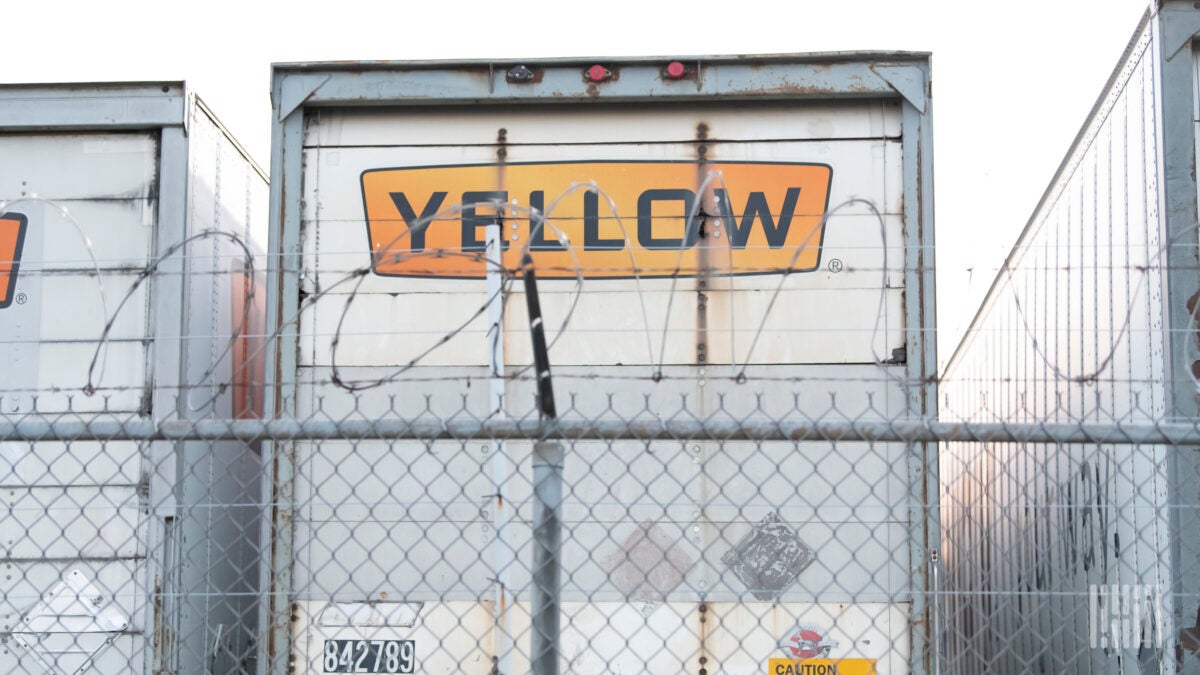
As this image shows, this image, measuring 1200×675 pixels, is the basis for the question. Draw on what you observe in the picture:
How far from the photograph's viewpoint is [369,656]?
4836 millimetres

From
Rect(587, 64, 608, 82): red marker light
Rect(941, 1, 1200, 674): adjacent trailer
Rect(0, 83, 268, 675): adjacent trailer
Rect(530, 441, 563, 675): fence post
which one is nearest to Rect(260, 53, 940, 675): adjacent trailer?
Rect(587, 64, 608, 82): red marker light

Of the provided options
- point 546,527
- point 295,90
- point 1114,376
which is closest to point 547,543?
point 546,527

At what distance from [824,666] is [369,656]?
5.87 ft

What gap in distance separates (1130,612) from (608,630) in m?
2.08

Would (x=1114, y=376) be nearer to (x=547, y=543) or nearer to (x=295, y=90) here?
(x=547, y=543)

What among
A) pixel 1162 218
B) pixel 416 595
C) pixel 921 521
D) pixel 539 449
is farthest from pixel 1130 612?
pixel 539 449

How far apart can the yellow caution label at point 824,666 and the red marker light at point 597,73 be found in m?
2.44

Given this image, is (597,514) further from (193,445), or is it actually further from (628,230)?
(193,445)

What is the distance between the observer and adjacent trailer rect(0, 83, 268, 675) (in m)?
5.01

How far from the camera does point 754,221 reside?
16.2ft

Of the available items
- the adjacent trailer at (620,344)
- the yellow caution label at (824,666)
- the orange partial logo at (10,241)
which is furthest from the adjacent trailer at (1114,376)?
the orange partial logo at (10,241)

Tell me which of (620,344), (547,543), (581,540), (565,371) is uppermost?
(620,344)

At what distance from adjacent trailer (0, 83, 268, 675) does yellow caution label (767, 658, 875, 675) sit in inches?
85.9

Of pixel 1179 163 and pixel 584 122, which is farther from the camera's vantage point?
pixel 584 122
